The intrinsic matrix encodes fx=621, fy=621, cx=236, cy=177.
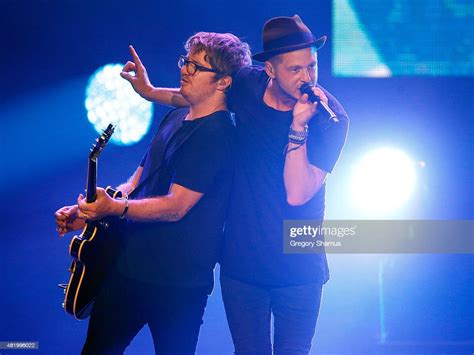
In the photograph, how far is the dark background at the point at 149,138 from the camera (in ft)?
11.5

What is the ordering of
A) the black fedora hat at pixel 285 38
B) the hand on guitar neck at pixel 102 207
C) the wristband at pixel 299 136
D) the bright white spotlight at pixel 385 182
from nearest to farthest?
the hand on guitar neck at pixel 102 207
the wristband at pixel 299 136
the black fedora hat at pixel 285 38
the bright white spotlight at pixel 385 182

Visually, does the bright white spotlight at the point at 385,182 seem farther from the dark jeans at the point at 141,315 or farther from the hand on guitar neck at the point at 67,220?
the hand on guitar neck at the point at 67,220

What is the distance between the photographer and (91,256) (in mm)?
2518

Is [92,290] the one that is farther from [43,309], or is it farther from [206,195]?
[43,309]

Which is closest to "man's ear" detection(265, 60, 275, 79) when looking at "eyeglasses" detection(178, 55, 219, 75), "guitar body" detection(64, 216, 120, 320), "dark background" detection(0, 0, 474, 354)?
"eyeglasses" detection(178, 55, 219, 75)

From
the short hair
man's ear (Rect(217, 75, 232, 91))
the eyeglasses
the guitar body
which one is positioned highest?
the short hair

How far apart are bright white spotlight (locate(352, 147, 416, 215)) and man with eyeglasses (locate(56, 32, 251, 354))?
1153 millimetres

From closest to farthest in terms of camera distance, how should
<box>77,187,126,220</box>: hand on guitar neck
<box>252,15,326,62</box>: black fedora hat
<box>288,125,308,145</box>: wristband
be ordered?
<box>77,187,126,220</box>: hand on guitar neck < <box>288,125,308,145</box>: wristband < <box>252,15,326,62</box>: black fedora hat

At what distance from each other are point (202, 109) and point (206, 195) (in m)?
0.38

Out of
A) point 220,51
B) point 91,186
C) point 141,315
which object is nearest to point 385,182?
point 220,51

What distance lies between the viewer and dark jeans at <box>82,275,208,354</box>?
2.50 metres

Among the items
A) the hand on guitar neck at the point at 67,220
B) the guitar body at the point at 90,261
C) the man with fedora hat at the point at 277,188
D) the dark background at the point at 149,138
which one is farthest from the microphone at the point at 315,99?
the hand on guitar neck at the point at 67,220

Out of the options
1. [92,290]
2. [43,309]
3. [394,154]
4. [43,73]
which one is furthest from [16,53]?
[394,154]

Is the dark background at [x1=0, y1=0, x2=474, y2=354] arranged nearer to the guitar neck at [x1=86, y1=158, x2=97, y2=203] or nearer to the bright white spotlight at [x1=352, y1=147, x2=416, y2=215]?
the bright white spotlight at [x1=352, y1=147, x2=416, y2=215]
